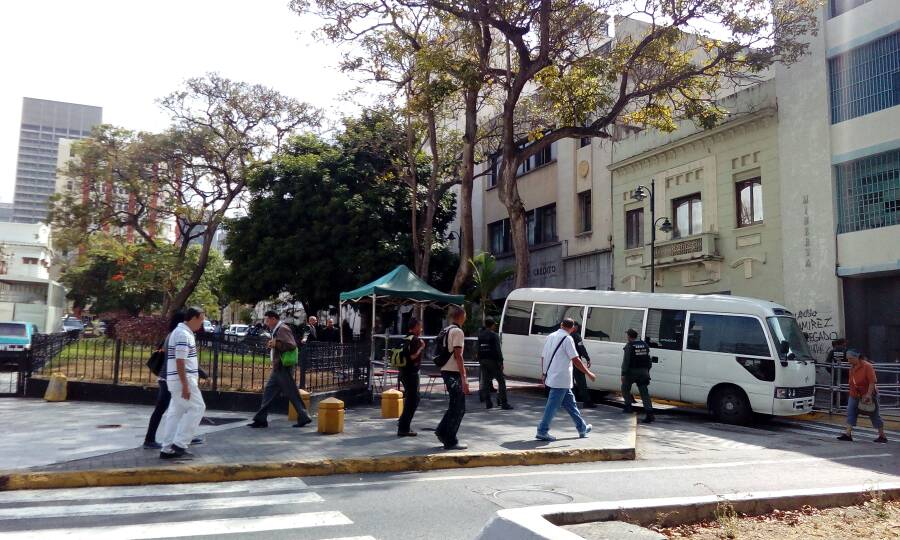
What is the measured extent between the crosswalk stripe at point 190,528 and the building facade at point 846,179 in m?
16.3

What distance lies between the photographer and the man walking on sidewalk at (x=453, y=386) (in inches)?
368

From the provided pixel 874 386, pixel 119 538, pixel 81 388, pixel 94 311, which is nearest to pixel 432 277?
pixel 81 388

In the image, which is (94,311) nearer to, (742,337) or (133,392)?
(133,392)

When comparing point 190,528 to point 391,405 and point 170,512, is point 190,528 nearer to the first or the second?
point 170,512

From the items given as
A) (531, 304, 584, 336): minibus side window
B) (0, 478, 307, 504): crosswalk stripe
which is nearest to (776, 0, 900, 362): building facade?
(531, 304, 584, 336): minibus side window

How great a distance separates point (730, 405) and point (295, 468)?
30.5ft

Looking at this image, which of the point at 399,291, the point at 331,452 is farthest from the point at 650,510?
the point at 399,291

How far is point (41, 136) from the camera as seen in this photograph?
167 meters

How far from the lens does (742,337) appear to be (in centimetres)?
1400

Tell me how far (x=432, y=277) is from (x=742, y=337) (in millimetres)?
18652

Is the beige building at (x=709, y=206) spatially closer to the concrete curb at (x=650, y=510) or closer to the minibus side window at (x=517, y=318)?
the minibus side window at (x=517, y=318)

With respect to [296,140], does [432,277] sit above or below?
below

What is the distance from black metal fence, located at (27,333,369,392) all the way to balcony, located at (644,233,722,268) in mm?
11800

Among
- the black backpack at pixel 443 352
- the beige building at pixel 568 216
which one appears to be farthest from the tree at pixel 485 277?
the black backpack at pixel 443 352
